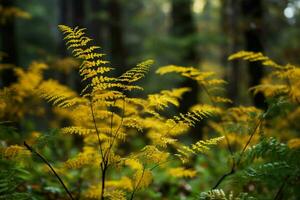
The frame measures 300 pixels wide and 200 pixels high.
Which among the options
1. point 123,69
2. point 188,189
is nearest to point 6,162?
point 188,189

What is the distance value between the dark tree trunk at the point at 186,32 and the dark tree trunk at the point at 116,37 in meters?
3.54

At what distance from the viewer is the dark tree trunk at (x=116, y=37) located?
1482 cm

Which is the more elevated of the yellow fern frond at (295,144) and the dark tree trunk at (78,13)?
the dark tree trunk at (78,13)

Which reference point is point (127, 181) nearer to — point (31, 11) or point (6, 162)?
point (6, 162)

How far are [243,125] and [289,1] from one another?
4.76 m

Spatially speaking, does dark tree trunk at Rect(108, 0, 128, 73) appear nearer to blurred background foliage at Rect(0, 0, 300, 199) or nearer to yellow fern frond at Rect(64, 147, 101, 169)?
blurred background foliage at Rect(0, 0, 300, 199)

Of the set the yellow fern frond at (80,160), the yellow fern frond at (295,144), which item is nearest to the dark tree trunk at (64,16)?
the yellow fern frond at (80,160)

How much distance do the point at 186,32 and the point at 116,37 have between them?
4.48 meters

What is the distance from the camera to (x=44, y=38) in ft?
73.5

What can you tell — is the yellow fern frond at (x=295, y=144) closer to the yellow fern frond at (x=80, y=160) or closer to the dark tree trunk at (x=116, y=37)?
the yellow fern frond at (x=80, y=160)

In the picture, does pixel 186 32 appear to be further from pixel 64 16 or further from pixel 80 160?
pixel 80 160

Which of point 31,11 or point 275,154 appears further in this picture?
point 31,11

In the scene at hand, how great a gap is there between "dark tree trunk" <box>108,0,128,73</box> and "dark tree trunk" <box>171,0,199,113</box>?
354cm

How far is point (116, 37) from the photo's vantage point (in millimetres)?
15312
